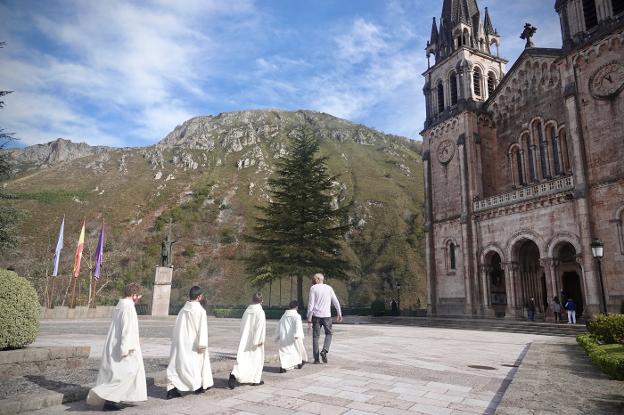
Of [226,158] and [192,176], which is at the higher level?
[226,158]

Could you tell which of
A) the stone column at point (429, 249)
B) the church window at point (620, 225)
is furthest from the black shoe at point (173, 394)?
the stone column at point (429, 249)

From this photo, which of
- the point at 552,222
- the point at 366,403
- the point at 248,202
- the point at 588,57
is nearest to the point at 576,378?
the point at 366,403

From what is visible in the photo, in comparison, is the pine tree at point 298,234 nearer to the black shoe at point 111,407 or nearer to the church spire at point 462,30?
the church spire at point 462,30

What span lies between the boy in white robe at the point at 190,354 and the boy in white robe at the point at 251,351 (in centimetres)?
53

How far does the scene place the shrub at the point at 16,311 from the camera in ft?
21.6

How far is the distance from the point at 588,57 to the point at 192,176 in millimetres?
90346

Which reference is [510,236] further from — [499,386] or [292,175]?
[499,386]

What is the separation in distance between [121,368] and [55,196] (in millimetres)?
95227

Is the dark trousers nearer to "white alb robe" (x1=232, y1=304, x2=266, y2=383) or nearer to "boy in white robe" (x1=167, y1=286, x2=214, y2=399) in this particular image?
"white alb robe" (x1=232, y1=304, x2=266, y2=383)

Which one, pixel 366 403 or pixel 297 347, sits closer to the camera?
pixel 366 403

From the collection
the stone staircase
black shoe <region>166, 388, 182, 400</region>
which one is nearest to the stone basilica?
the stone staircase

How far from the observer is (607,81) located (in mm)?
21578

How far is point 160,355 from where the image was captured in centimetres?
970

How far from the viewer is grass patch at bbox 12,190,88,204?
8262 centimetres
